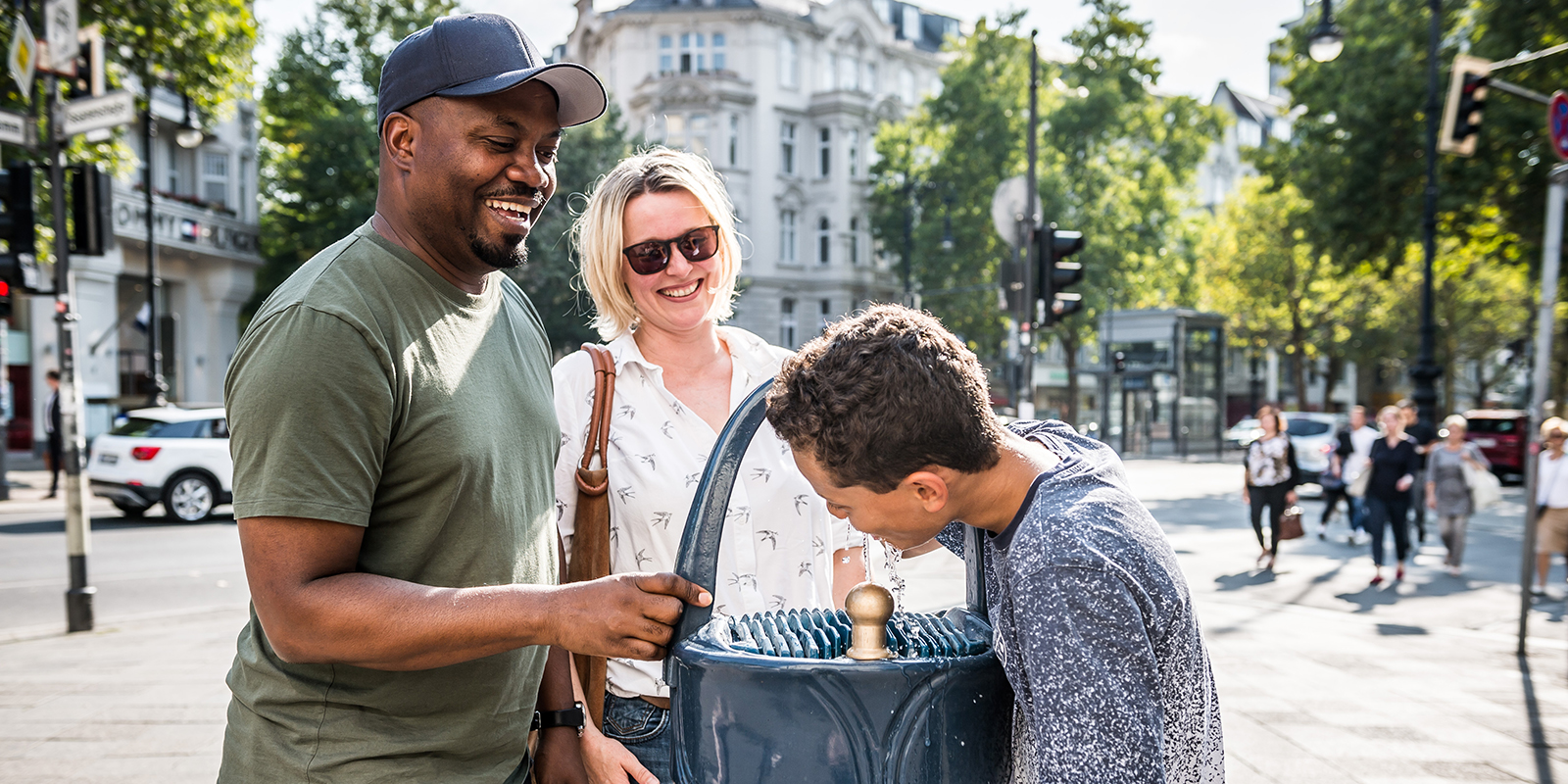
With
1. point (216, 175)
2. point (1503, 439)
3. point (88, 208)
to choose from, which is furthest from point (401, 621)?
point (216, 175)

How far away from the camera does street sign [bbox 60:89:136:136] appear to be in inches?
276

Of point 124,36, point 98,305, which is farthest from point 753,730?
point 98,305

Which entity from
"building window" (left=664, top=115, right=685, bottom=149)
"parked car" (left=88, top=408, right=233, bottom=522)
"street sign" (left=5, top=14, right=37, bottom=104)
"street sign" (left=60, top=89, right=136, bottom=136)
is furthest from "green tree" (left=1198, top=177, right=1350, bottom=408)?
"street sign" (left=5, top=14, right=37, bottom=104)

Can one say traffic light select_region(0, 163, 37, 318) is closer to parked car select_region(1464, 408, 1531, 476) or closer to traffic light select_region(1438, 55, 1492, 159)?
traffic light select_region(1438, 55, 1492, 159)

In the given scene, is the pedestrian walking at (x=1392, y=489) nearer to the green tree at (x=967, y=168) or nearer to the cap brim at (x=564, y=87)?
the cap brim at (x=564, y=87)

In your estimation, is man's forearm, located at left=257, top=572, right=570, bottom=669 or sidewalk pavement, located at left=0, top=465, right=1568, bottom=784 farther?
sidewalk pavement, located at left=0, top=465, right=1568, bottom=784

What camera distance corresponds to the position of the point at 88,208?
25.0 feet

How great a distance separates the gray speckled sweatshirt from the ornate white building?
38.3 metres

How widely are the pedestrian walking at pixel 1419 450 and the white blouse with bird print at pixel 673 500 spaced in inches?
432

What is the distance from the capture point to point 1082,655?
1122 mm

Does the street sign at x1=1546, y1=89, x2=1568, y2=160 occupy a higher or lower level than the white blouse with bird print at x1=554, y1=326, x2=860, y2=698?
higher

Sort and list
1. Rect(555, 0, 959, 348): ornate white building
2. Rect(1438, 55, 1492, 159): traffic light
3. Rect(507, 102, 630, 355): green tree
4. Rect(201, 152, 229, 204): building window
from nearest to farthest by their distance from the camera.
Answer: Rect(1438, 55, 1492, 159): traffic light → Rect(507, 102, 630, 355): green tree → Rect(201, 152, 229, 204): building window → Rect(555, 0, 959, 348): ornate white building

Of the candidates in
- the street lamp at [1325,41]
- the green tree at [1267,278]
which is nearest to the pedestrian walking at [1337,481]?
the street lamp at [1325,41]

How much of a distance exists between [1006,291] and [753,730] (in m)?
10.9
